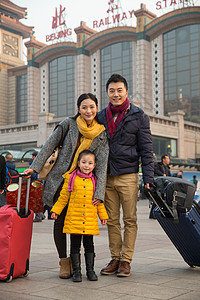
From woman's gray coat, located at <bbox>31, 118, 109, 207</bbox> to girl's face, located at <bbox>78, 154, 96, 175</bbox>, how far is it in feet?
0.43

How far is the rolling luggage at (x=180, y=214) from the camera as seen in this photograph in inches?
171

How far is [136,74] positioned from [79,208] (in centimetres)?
5964

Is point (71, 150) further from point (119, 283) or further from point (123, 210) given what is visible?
point (119, 283)

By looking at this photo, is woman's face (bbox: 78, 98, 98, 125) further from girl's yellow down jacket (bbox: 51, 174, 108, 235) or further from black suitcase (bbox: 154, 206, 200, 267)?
black suitcase (bbox: 154, 206, 200, 267)

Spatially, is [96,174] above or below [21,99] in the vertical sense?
below

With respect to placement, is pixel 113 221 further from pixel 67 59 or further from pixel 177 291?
pixel 67 59

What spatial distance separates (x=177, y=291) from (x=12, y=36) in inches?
4357

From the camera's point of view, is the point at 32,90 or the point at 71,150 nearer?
the point at 71,150

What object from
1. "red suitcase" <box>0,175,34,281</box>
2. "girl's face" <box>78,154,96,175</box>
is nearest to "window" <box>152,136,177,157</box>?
"girl's face" <box>78,154,96,175</box>

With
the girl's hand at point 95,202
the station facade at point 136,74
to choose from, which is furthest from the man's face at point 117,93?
the station facade at point 136,74

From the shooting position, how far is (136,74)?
62688 millimetres

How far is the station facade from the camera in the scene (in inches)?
2167

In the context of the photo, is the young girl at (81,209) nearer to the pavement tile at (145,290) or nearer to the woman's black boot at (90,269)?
the woman's black boot at (90,269)

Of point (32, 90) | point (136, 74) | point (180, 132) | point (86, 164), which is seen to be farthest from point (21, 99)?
point (86, 164)
